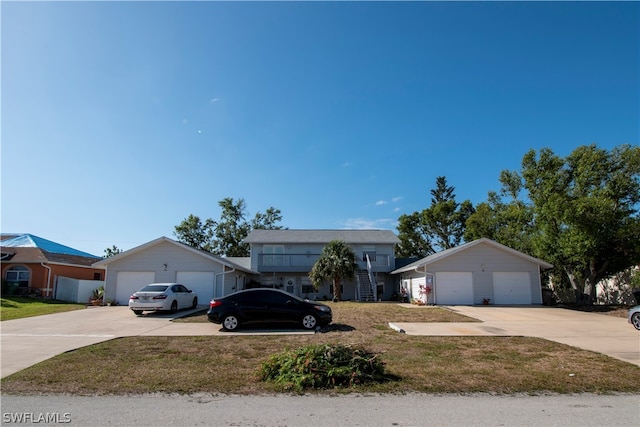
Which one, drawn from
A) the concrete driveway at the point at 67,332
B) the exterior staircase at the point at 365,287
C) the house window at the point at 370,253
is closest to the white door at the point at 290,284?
→ the exterior staircase at the point at 365,287

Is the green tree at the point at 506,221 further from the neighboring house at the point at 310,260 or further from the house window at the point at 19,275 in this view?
the house window at the point at 19,275

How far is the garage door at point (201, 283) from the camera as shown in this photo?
23.5 meters

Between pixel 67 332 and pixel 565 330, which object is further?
pixel 565 330

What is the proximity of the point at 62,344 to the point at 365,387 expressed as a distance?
320 inches

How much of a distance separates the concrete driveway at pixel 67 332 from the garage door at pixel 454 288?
14.8 meters

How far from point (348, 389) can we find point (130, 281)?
21.6 m

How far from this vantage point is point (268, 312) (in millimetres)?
12297

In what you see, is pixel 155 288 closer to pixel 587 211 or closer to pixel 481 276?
pixel 481 276

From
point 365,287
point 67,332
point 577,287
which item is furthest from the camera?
point 365,287

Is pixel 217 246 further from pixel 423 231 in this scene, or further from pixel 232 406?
pixel 232 406

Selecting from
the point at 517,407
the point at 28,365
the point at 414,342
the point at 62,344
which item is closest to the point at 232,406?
the point at 517,407

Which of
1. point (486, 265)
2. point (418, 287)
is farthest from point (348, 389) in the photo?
point (486, 265)

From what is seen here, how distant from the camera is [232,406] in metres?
5.03

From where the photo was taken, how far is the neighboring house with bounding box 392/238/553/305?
79.2 ft
